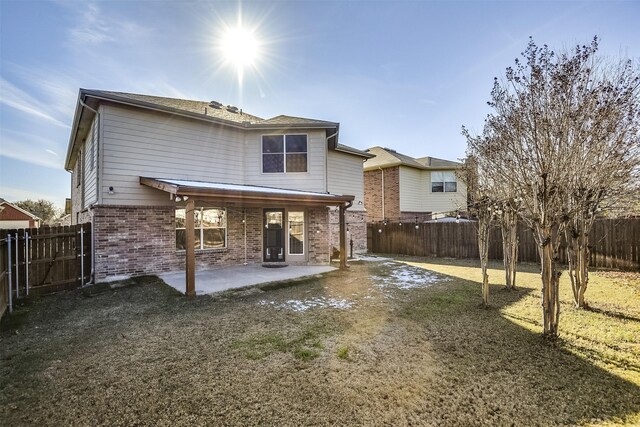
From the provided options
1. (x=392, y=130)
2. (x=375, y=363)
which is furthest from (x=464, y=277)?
(x=392, y=130)

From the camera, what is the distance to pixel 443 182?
791 inches

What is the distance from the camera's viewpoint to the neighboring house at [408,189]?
18.5 meters

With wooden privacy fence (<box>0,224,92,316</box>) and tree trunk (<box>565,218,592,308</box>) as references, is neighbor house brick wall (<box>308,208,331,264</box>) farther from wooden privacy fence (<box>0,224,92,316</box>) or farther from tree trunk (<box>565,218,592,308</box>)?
tree trunk (<box>565,218,592,308</box>)

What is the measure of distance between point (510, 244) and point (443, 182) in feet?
43.7

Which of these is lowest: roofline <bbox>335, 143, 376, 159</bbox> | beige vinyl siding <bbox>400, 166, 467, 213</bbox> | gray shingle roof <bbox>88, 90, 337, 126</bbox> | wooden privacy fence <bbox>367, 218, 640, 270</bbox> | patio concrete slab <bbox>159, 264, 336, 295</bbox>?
patio concrete slab <bbox>159, 264, 336, 295</bbox>

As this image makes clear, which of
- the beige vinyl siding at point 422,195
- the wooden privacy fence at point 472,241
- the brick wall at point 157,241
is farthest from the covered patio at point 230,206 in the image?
the beige vinyl siding at point 422,195

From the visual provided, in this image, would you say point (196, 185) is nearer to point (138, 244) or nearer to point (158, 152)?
point (158, 152)

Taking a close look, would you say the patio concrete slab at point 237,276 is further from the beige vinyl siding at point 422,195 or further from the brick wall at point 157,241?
the beige vinyl siding at point 422,195

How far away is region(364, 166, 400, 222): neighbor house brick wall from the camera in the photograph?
1847 cm

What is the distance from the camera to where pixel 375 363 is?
3.77 meters

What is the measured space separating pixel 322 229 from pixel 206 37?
796 cm

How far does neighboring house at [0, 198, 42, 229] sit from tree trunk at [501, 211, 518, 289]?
44.3 m

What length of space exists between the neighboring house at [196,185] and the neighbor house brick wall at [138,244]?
0.03m

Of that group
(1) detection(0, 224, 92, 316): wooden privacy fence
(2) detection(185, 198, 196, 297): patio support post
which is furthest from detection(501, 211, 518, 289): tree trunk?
(1) detection(0, 224, 92, 316): wooden privacy fence
